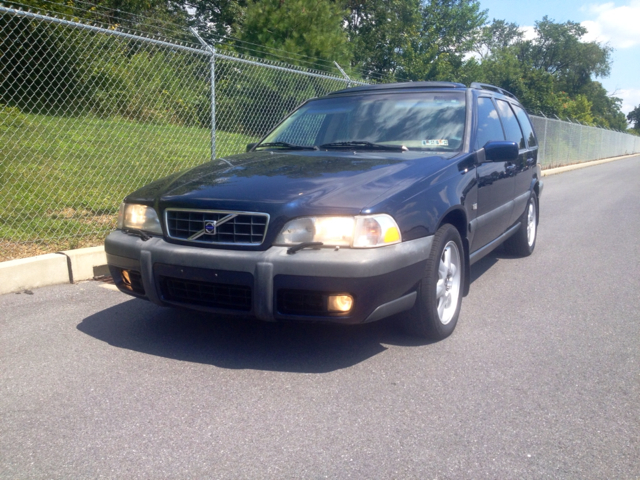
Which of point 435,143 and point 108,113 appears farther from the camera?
point 108,113

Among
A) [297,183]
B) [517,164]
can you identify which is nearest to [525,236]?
[517,164]

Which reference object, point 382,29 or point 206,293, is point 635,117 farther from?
point 206,293

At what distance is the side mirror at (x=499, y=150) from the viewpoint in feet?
14.8

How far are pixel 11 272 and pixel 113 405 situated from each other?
2.43m

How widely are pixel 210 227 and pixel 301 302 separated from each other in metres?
0.68

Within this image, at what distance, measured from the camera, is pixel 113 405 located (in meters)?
2.96

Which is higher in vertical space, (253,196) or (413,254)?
(253,196)

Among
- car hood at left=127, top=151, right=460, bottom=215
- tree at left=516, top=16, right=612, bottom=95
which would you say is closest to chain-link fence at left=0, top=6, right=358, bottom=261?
car hood at left=127, top=151, right=460, bottom=215

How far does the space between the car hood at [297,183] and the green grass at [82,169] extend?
248 centimetres

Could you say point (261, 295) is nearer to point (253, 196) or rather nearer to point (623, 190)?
point (253, 196)

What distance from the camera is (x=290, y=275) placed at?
125 inches

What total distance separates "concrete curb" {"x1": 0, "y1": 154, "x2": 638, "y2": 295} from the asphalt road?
5.5 inches

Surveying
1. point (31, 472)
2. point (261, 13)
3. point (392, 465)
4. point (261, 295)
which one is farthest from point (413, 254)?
point (261, 13)

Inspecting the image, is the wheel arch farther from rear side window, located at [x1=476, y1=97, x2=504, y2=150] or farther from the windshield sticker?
rear side window, located at [x1=476, y1=97, x2=504, y2=150]
